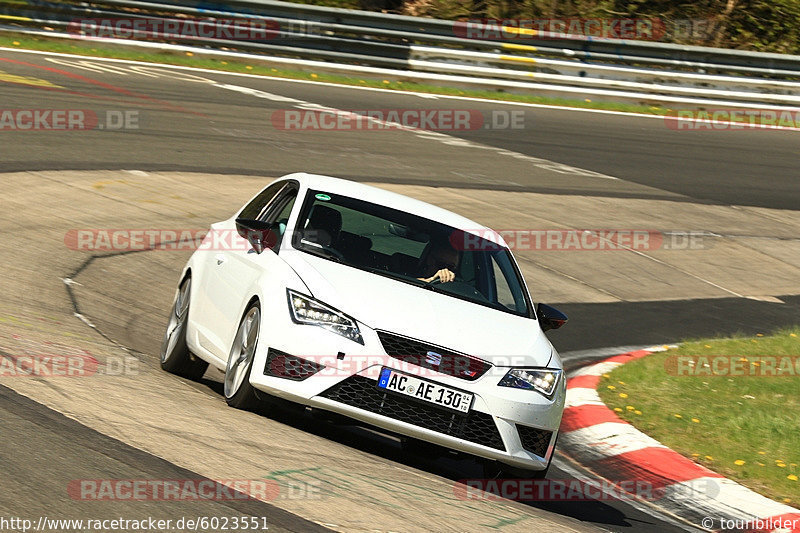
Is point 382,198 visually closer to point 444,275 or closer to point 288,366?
point 444,275

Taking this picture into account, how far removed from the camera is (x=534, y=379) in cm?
692

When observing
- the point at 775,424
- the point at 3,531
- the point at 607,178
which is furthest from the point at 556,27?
the point at 3,531

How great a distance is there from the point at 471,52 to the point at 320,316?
1915 cm

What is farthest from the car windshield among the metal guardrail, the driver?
the metal guardrail

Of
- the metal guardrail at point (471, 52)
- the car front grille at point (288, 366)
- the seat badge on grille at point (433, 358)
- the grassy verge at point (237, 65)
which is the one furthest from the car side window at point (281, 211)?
the metal guardrail at point (471, 52)

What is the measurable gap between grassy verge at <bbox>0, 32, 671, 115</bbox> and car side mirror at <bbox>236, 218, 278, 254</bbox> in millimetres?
15898

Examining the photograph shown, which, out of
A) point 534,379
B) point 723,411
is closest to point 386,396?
point 534,379

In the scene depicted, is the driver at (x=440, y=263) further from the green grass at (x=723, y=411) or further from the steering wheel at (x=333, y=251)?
the green grass at (x=723, y=411)

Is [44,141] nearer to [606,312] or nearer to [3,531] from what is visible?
[606,312]

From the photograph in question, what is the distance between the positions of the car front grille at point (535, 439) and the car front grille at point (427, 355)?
45cm

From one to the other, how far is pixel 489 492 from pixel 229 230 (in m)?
2.70

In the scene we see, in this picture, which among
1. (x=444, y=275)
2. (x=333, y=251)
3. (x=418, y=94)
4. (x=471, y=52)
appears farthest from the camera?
(x=471, y=52)

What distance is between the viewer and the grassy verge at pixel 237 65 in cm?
2273

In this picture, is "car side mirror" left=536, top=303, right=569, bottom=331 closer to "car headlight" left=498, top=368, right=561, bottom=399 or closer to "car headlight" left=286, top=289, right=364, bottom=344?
"car headlight" left=498, top=368, right=561, bottom=399
